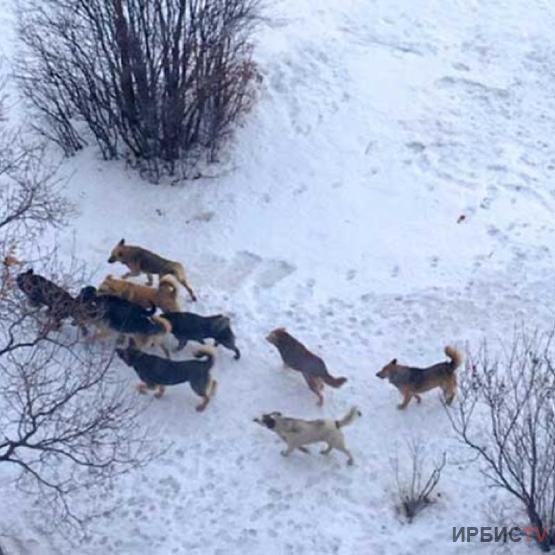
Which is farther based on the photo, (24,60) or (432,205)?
(24,60)

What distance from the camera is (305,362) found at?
12562 mm

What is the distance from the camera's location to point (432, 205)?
50.9 feet

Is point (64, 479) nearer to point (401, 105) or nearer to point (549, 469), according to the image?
point (549, 469)

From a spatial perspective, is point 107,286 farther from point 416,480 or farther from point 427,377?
point 416,480

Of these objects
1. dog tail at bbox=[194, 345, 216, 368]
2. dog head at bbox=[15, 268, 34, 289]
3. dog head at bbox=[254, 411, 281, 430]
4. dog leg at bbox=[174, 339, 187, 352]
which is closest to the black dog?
dog head at bbox=[15, 268, 34, 289]

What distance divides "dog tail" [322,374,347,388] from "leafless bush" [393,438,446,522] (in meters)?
1.12

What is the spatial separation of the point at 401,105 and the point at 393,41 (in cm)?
189

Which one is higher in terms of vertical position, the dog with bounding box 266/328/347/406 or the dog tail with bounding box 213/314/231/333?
the dog tail with bounding box 213/314/231/333

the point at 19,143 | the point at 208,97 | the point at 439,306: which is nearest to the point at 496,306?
the point at 439,306

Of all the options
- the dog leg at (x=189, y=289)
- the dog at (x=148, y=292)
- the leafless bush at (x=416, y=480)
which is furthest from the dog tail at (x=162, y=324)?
the leafless bush at (x=416, y=480)

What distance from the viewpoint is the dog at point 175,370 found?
1247 cm

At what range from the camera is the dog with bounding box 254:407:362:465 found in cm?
1171

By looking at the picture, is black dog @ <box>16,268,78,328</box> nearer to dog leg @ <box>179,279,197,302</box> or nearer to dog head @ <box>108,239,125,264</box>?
dog head @ <box>108,239,125,264</box>

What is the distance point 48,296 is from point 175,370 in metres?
1.97
